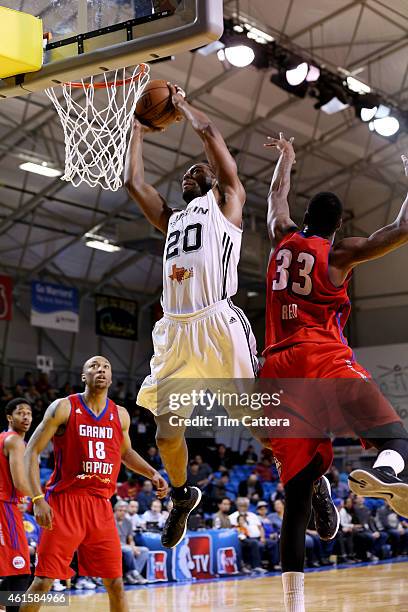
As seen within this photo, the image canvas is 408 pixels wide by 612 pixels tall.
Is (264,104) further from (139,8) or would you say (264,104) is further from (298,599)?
(298,599)

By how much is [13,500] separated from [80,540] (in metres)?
1.01

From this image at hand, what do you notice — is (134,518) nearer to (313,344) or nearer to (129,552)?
(129,552)

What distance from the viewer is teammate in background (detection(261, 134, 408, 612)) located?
169 inches

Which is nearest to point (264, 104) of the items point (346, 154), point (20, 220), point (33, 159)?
point (346, 154)

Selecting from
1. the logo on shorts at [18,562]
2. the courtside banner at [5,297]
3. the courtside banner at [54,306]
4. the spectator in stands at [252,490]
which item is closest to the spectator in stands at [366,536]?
the spectator in stands at [252,490]

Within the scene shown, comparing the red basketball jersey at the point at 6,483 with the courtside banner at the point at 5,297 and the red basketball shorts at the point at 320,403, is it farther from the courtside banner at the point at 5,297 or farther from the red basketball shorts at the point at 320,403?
the courtside banner at the point at 5,297

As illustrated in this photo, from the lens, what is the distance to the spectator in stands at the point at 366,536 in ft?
50.3

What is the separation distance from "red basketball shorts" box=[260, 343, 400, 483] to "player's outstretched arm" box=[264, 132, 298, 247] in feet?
2.45

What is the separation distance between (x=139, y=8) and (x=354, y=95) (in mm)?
12602

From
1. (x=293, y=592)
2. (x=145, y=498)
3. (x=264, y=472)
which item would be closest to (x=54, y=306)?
(x=264, y=472)

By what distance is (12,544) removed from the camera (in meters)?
6.57

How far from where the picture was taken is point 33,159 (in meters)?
18.5

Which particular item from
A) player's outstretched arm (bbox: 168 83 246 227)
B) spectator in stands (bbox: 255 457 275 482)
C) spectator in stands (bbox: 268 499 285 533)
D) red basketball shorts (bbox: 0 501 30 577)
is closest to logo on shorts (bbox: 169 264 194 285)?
player's outstretched arm (bbox: 168 83 246 227)

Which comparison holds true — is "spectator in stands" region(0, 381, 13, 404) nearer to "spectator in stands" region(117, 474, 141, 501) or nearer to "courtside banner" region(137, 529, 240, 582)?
"spectator in stands" region(117, 474, 141, 501)
